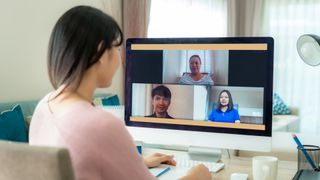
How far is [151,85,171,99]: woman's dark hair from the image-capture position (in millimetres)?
1604

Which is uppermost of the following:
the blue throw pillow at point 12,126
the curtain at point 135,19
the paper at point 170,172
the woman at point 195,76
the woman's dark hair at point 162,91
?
the curtain at point 135,19

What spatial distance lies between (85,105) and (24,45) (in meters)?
2.01

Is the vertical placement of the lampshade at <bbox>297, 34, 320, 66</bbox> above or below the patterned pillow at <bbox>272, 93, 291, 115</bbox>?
above

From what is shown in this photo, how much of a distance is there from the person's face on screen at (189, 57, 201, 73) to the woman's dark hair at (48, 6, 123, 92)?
0.68m

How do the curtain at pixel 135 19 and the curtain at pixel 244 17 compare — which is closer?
the curtain at pixel 135 19

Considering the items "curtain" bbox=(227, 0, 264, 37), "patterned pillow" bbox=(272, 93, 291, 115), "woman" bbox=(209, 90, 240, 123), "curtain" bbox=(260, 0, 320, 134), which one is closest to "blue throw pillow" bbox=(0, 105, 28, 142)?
"woman" bbox=(209, 90, 240, 123)

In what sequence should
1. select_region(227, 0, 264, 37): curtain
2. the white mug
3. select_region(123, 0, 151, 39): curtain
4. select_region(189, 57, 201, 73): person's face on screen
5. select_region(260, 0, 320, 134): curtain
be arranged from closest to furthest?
the white mug → select_region(189, 57, 201, 73): person's face on screen → select_region(123, 0, 151, 39): curtain → select_region(260, 0, 320, 134): curtain → select_region(227, 0, 264, 37): curtain

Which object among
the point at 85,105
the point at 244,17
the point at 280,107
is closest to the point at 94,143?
the point at 85,105

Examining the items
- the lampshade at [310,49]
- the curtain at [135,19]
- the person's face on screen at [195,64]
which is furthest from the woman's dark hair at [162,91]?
the curtain at [135,19]

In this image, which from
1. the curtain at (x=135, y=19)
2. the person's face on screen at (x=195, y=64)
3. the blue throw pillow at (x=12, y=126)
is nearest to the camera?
the person's face on screen at (x=195, y=64)

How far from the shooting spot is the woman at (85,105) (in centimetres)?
80

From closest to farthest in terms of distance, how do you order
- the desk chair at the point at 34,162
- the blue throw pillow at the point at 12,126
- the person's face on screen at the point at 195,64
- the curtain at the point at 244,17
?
1. the desk chair at the point at 34,162
2. the person's face on screen at the point at 195,64
3. the blue throw pillow at the point at 12,126
4. the curtain at the point at 244,17

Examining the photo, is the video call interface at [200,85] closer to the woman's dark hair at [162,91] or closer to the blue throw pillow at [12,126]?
the woman's dark hair at [162,91]

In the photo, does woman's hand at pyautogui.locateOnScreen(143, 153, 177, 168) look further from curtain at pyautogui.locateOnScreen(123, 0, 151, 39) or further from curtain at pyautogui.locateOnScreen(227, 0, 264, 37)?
curtain at pyautogui.locateOnScreen(227, 0, 264, 37)
